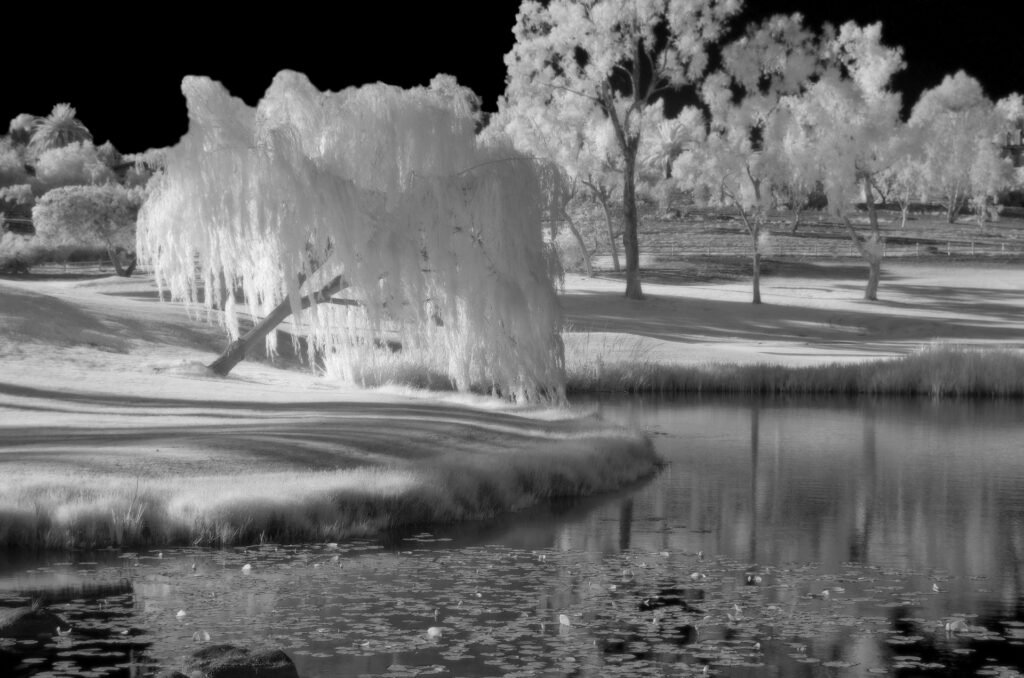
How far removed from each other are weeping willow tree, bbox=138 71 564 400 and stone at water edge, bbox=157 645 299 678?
46.5 feet

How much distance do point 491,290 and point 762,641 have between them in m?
13.3

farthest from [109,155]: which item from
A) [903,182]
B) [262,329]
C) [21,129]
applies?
[262,329]

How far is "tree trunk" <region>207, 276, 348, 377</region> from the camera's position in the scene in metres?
27.4

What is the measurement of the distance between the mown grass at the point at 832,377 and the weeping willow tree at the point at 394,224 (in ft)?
40.9

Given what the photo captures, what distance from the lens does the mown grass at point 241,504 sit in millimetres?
14586

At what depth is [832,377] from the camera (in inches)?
1490

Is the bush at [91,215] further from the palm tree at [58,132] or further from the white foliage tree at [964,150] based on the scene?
the white foliage tree at [964,150]

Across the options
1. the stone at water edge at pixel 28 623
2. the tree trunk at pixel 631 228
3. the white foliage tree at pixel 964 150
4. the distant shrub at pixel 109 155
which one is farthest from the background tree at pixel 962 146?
the stone at water edge at pixel 28 623

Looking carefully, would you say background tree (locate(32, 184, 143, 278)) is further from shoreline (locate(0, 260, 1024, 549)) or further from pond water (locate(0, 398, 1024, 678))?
pond water (locate(0, 398, 1024, 678))

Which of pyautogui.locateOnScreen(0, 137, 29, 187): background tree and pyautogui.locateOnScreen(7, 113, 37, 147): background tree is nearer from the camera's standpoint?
pyautogui.locateOnScreen(0, 137, 29, 187): background tree

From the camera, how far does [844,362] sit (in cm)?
3959

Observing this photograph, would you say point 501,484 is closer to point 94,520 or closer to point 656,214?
point 94,520

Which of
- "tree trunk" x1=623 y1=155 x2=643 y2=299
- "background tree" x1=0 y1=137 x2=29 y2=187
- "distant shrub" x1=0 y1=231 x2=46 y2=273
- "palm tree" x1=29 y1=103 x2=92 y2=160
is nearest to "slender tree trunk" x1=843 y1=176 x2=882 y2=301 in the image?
"tree trunk" x1=623 y1=155 x2=643 y2=299

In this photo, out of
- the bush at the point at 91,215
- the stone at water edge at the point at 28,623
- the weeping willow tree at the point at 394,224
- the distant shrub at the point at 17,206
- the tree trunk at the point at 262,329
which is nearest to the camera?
the stone at water edge at the point at 28,623
